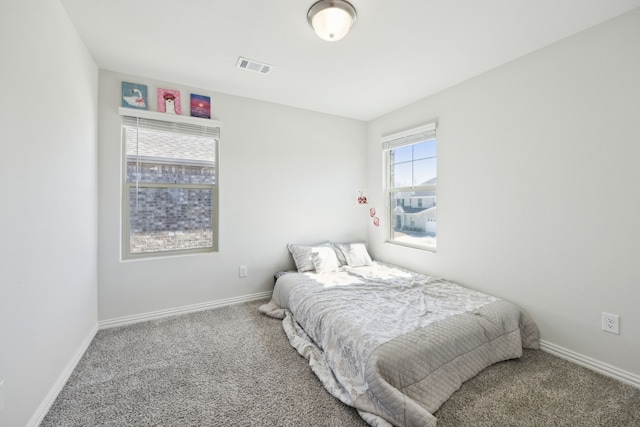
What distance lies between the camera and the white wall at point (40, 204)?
119 cm

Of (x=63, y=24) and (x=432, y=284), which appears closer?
(x=63, y=24)

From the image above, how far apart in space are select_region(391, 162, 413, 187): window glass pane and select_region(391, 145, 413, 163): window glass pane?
6 centimetres

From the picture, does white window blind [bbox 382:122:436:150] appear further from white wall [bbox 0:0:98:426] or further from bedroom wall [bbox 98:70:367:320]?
white wall [bbox 0:0:98:426]

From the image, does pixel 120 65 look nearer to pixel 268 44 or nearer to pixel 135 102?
pixel 135 102

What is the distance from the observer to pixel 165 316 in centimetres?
269

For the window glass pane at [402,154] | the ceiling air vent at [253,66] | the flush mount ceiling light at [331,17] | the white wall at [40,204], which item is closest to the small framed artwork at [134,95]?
the white wall at [40,204]

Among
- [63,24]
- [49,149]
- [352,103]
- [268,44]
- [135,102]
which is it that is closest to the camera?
[49,149]

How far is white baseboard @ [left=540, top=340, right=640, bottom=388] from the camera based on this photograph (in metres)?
1.71

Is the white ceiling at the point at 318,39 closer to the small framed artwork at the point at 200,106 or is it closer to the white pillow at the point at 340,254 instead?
the small framed artwork at the point at 200,106

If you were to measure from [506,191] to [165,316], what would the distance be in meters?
3.42

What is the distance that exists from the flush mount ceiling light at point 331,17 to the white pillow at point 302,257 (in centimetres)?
217

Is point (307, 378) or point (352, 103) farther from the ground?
point (352, 103)

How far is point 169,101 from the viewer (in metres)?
2.67

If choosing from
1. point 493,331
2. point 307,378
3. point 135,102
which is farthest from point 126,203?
point 493,331
